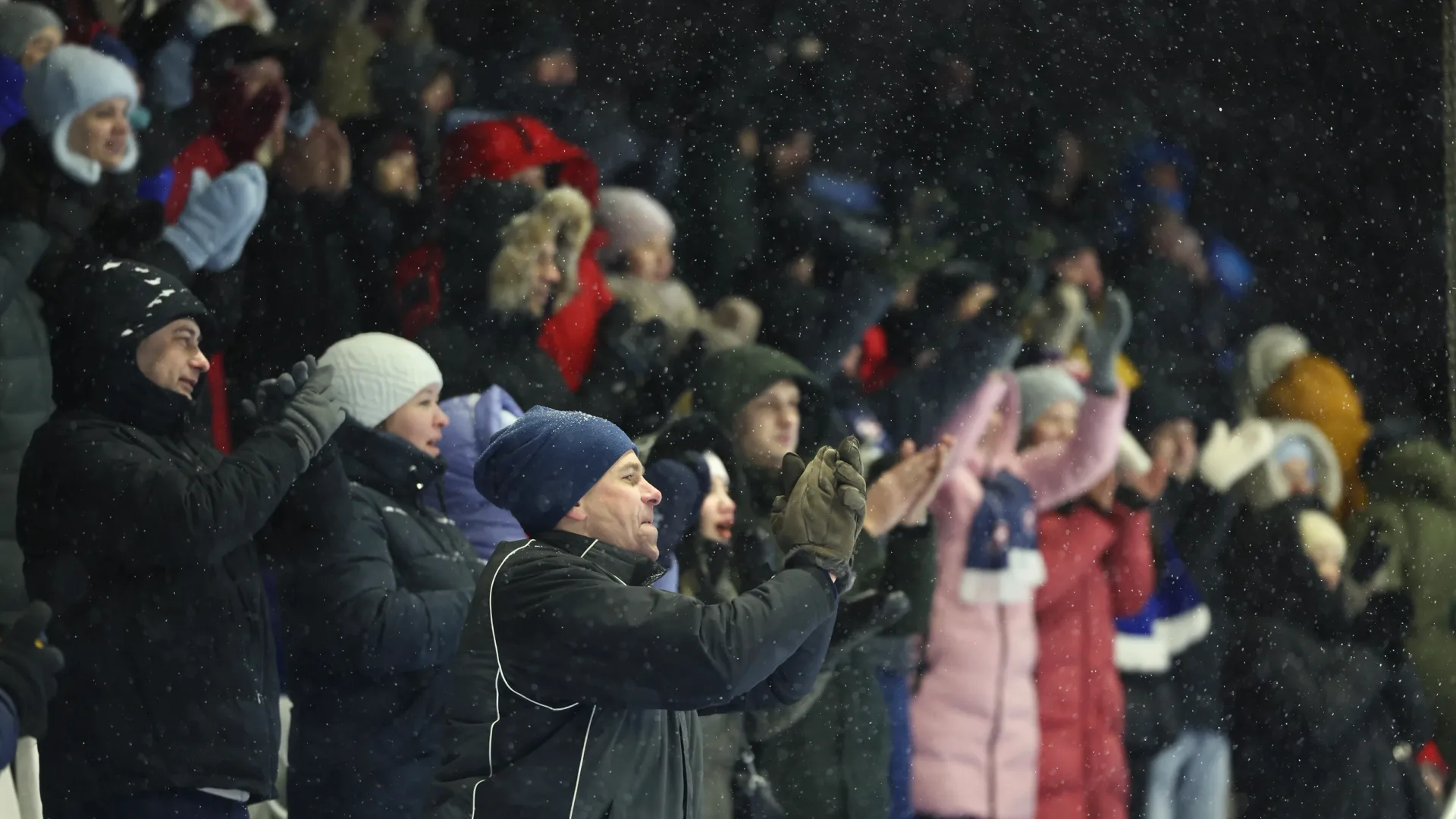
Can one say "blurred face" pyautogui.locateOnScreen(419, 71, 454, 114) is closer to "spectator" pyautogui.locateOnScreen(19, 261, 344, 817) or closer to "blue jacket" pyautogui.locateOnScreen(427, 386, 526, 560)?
"blue jacket" pyautogui.locateOnScreen(427, 386, 526, 560)

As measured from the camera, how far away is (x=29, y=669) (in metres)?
3.36

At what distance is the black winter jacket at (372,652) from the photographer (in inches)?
153

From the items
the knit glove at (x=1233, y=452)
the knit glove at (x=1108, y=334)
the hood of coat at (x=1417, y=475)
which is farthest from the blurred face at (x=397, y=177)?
the hood of coat at (x=1417, y=475)

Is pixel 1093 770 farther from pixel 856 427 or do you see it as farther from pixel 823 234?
pixel 823 234

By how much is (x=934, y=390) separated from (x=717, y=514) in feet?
4.25

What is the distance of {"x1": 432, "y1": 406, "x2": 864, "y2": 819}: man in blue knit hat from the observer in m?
2.77

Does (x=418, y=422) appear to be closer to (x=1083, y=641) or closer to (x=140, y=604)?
(x=140, y=604)

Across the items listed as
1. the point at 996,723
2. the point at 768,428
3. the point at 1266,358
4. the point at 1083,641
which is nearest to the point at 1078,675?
the point at 1083,641

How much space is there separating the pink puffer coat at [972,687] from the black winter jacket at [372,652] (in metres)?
1.69

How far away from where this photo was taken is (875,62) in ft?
24.3

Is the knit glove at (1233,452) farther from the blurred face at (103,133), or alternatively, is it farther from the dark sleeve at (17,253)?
the dark sleeve at (17,253)

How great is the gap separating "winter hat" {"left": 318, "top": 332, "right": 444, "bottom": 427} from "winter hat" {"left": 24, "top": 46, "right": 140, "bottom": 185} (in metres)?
0.68

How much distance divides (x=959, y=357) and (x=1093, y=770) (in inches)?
47.0

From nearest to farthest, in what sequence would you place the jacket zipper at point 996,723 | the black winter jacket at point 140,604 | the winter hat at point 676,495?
the black winter jacket at point 140,604 < the winter hat at point 676,495 < the jacket zipper at point 996,723
